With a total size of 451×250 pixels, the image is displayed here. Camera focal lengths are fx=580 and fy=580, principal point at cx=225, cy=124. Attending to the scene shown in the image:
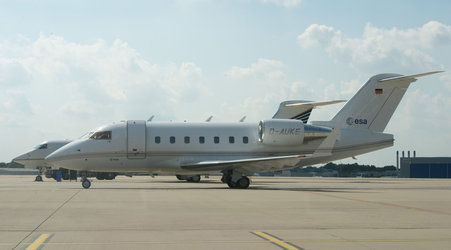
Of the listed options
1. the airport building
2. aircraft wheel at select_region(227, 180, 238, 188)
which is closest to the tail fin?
aircraft wheel at select_region(227, 180, 238, 188)

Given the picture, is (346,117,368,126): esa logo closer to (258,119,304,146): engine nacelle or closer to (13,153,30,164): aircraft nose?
(258,119,304,146): engine nacelle

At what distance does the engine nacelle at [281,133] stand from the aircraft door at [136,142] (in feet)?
22.0

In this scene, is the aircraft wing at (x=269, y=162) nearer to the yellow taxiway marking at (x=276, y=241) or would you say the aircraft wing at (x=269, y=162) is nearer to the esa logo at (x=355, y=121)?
the esa logo at (x=355, y=121)

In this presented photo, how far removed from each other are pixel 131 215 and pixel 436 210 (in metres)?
8.69

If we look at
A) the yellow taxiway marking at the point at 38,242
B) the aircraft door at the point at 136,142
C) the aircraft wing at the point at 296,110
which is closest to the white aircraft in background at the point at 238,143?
the aircraft door at the point at 136,142

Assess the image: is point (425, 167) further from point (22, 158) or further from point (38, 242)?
point (38, 242)

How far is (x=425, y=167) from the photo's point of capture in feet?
285

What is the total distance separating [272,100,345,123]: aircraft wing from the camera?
43244 millimetres

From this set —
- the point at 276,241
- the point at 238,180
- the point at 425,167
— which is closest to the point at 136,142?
the point at 238,180

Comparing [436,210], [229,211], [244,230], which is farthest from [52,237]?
[436,210]

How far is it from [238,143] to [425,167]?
201ft

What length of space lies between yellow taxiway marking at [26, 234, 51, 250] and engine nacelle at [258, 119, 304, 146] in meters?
22.4

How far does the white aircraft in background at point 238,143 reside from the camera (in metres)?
31.6

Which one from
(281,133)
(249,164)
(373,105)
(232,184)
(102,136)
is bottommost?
(232,184)
